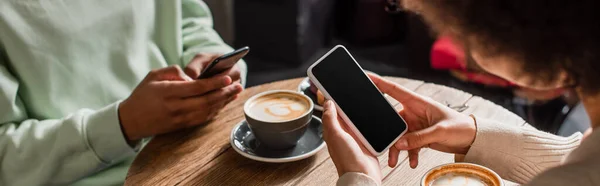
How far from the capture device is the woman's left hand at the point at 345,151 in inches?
33.3

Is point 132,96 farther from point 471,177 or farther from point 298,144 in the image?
point 471,177

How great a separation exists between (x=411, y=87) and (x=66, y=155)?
2.08 feet

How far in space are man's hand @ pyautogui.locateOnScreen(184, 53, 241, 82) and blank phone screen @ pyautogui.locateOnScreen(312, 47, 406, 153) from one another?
26 cm

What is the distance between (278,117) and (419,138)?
221mm

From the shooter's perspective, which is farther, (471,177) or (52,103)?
(52,103)

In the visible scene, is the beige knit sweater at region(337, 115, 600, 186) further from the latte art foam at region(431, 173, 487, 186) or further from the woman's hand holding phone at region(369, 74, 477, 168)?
the latte art foam at region(431, 173, 487, 186)

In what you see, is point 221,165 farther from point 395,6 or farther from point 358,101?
point 395,6

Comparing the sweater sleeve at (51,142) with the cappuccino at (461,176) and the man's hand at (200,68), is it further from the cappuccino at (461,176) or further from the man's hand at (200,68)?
the cappuccino at (461,176)

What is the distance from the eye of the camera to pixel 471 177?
0.82 meters

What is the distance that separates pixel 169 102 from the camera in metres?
1.03

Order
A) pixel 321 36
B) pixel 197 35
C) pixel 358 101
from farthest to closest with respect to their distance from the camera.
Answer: pixel 321 36 → pixel 197 35 → pixel 358 101

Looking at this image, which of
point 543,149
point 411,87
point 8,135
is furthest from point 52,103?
point 543,149

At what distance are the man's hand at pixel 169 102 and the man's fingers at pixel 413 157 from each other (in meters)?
0.32

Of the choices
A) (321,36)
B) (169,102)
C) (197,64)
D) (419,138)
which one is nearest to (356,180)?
(419,138)
